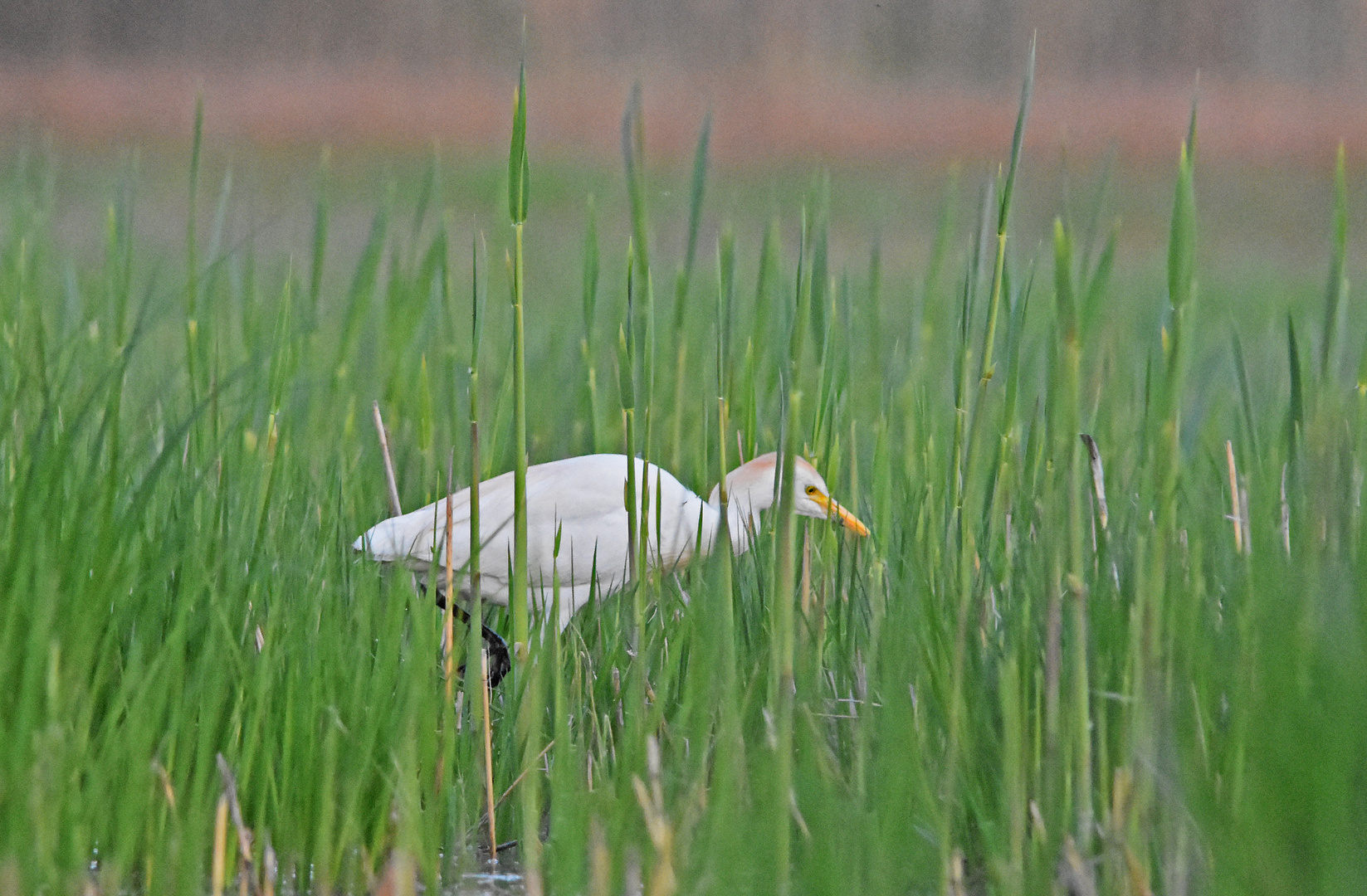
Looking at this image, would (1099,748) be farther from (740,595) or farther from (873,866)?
(740,595)

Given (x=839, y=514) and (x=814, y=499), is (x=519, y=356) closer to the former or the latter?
(x=839, y=514)

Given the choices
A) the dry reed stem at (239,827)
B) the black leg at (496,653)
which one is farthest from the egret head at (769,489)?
the dry reed stem at (239,827)

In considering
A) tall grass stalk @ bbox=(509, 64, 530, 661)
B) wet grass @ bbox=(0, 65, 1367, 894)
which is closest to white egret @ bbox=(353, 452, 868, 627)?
wet grass @ bbox=(0, 65, 1367, 894)

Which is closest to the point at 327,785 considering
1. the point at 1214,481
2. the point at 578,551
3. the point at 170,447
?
the point at 170,447

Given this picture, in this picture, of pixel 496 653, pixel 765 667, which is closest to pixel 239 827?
pixel 765 667

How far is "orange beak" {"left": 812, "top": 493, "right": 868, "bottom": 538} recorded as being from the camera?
6.01ft

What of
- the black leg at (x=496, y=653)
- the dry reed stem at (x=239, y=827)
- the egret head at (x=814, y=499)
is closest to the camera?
the dry reed stem at (x=239, y=827)

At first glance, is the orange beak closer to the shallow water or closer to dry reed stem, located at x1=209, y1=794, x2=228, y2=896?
the shallow water

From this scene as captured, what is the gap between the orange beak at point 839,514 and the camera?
1.83m

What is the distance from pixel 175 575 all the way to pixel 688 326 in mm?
3081

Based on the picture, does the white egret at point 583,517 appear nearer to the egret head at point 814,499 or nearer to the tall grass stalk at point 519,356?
the egret head at point 814,499

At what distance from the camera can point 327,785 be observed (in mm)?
1276

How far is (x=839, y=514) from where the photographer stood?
68.6 inches

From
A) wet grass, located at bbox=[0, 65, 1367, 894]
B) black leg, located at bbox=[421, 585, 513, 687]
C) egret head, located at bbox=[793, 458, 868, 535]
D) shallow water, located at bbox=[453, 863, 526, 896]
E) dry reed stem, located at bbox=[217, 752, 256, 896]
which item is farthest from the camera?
black leg, located at bbox=[421, 585, 513, 687]
